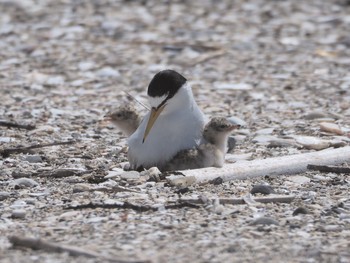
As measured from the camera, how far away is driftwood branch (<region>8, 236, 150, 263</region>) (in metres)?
4.04

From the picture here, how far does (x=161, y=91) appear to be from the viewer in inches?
227

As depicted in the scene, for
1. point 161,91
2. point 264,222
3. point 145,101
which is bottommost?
point 145,101

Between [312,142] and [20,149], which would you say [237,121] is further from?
[20,149]

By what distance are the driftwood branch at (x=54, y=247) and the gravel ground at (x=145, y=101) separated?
2cm

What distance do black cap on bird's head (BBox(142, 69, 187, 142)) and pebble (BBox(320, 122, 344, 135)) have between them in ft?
5.08

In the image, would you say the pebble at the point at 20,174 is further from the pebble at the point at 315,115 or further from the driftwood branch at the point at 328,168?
the pebble at the point at 315,115

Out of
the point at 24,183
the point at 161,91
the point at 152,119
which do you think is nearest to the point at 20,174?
the point at 24,183

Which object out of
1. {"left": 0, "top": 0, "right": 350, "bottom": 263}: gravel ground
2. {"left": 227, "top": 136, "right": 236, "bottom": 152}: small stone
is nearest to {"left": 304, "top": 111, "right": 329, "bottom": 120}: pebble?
{"left": 0, "top": 0, "right": 350, "bottom": 263}: gravel ground

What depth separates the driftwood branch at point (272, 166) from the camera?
5516 millimetres

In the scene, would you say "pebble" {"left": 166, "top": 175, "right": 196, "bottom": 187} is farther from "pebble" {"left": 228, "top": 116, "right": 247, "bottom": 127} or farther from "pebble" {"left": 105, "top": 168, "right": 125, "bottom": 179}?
"pebble" {"left": 228, "top": 116, "right": 247, "bottom": 127}

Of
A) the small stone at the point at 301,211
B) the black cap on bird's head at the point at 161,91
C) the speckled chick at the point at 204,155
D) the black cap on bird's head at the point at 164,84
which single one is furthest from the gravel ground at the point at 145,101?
the black cap on bird's head at the point at 164,84

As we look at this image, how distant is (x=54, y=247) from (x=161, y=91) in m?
1.84

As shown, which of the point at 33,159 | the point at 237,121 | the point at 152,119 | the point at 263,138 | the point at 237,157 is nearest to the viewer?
the point at 152,119

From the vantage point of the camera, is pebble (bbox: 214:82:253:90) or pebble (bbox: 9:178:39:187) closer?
pebble (bbox: 9:178:39:187)
